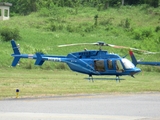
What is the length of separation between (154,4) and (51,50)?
85.7 feet

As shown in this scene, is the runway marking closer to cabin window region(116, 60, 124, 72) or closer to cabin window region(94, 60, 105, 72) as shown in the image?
cabin window region(94, 60, 105, 72)

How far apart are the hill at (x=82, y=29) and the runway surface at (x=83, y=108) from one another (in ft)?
63.3

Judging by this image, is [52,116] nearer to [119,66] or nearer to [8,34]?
[119,66]

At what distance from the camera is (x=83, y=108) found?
818 inches

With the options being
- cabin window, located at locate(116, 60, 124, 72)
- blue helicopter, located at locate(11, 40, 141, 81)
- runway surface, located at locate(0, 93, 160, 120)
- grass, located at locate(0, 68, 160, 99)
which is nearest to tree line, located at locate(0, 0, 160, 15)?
grass, located at locate(0, 68, 160, 99)

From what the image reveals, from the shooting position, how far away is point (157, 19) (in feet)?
212

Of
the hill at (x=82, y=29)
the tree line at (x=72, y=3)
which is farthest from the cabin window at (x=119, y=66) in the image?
the tree line at (x=72, y=3)

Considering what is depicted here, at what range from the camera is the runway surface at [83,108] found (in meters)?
17.9

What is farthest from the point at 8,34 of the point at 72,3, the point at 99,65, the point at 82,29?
the point at 72,3

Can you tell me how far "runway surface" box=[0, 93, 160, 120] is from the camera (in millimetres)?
17875

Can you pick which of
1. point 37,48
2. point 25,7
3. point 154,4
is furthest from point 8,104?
point 25,7

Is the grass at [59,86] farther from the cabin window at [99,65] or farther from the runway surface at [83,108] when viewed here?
the runway surface at [83,108]

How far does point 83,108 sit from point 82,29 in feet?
122

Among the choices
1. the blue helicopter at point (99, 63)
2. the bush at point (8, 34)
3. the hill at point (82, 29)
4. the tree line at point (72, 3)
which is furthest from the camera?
the tree line at point (72, 3)
